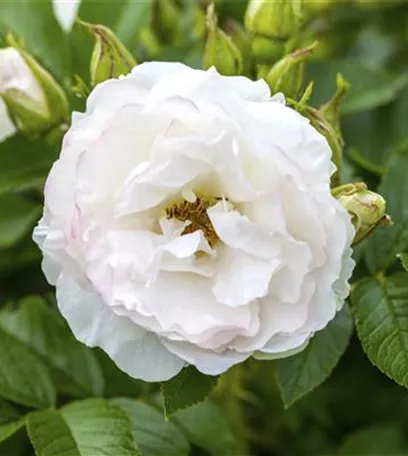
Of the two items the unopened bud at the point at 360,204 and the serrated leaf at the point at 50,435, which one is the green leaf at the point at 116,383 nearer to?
the serrated leaf at the point at 50,435

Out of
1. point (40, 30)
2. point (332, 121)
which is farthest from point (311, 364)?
point (40, 30)

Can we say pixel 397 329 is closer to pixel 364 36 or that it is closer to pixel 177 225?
pixel 177 225

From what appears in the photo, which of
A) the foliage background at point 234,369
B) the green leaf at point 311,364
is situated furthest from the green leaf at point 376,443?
the green leaf at point 311,364

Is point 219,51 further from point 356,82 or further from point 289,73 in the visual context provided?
point 356,82

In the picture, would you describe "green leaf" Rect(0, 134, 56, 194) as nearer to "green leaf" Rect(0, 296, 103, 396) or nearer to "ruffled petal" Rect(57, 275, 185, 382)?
"green leaf" Rect(0, 296, 103, 396)

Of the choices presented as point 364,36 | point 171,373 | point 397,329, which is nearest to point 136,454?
point 171,373

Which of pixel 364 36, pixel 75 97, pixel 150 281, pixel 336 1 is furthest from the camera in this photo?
pixel 364 36
